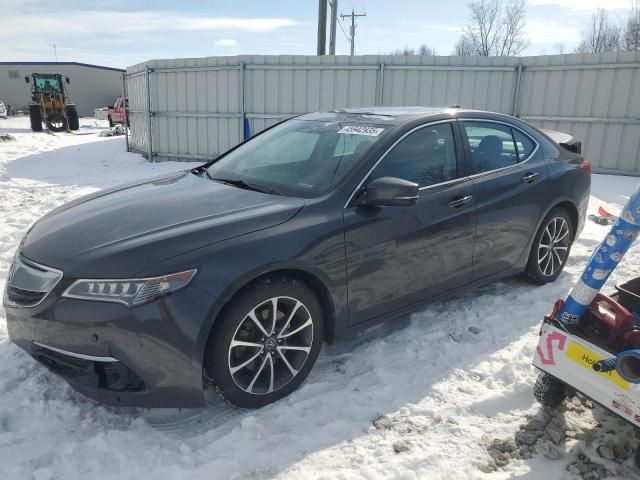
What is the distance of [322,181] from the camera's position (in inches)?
122

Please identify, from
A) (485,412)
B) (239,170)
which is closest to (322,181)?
(239,170)

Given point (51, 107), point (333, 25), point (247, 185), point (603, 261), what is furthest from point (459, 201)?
point (51, 107)

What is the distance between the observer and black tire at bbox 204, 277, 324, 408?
2.50 m

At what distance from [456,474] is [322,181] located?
1.76 meters

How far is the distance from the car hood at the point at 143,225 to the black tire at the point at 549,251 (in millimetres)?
2458

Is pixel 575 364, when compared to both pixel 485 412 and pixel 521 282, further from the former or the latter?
pixel 521 282

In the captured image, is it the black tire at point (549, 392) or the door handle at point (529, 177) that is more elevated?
the door handle at point (529, 177)

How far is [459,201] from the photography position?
347cm

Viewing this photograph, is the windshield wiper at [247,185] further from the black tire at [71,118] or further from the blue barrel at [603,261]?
the black tire at [71,118]

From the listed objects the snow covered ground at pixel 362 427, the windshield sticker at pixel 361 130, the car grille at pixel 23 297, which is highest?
the windshield sticker at pixel 361 130

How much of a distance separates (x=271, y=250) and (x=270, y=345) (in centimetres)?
53

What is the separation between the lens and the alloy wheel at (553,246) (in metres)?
4.35

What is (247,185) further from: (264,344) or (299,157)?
(264,344)

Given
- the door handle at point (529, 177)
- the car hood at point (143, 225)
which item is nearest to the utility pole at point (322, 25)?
the door handle at point (529, 177)
